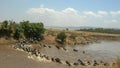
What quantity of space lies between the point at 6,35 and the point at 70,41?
22.1 meters

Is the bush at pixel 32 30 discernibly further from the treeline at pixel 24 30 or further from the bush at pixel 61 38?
the bush at pixel 61 38

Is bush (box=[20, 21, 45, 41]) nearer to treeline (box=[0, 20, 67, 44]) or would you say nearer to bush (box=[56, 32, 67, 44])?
treeline (box=[0, 20, 67, 44])

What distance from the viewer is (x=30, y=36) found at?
6675 cm

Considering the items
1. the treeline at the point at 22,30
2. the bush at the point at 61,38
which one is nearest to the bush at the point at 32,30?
the treeline at the point at 22,30

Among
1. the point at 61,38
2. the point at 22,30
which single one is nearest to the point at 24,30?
the point at 22,30

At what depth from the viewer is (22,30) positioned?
6438 centimetres

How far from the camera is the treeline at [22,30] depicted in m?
61.8

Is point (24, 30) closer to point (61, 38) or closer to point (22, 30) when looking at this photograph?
point (22, 30)

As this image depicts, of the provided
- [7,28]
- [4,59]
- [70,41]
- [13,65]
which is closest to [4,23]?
[7,28]

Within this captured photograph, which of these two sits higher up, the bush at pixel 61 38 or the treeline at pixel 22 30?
the treeline at pixel 22 30

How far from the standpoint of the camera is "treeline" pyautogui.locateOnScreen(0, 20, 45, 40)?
61.8 metres

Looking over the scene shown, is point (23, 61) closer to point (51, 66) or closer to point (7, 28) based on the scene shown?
point (51, 66)

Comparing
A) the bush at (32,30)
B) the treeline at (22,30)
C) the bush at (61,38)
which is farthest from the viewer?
the bush at (61,38)

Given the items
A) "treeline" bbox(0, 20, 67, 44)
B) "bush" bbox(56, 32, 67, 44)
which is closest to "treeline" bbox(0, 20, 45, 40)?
"treeline" bbox(0, 20, 67, 44)
